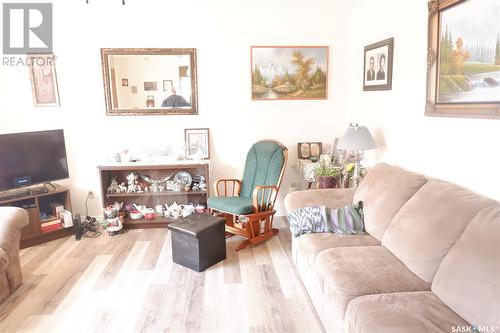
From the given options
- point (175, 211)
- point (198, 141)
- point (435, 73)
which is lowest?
point (175, 211)

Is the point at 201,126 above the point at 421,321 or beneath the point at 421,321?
above

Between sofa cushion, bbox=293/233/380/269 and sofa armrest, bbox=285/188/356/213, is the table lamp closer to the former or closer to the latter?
sofa armrest, bbox=285/188/356/213

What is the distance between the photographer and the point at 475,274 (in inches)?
63.2

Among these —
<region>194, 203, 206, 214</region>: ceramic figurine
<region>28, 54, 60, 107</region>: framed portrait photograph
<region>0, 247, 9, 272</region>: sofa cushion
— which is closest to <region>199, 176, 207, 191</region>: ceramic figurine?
<region>194, 203, 206, 214</region>: ceramic figurine

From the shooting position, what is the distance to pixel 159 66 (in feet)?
13.2

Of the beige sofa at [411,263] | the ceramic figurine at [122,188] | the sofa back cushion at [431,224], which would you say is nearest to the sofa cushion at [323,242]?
the beige sofa at [411,263]

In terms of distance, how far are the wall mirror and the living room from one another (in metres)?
0.03

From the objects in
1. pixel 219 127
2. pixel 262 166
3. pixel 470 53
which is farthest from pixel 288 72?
pixel 470 53

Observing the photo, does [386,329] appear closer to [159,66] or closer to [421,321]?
[421,321]

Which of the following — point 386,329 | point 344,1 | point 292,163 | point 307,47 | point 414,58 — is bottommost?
point 386,329

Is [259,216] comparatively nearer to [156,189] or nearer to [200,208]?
[200,208]

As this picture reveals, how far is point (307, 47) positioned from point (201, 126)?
1.54m

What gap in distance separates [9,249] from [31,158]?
1.37 m

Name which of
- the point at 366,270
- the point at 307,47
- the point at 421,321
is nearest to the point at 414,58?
the point at 307,47
